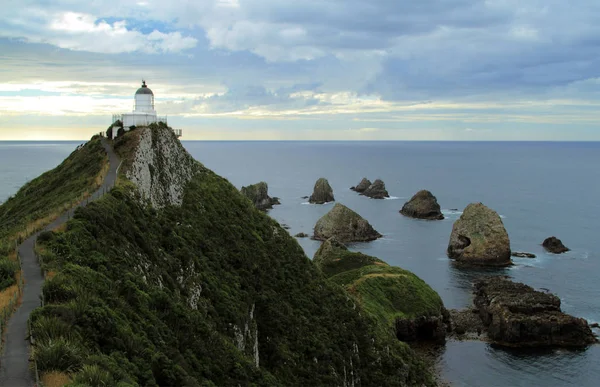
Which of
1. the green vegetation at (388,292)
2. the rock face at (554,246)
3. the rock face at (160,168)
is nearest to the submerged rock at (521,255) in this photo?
the rock face at (554,246)

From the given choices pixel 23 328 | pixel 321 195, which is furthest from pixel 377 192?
pixel 23 328

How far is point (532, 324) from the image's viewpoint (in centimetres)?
6744

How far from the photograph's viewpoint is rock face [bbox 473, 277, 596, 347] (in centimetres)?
6681

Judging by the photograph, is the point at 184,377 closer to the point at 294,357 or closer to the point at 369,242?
the point at 294,357

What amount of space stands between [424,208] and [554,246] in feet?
148

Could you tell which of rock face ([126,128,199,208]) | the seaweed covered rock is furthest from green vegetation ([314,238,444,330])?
rock face ([126,128,199,208])

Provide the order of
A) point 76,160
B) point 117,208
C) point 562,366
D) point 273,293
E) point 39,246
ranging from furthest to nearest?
1. point 562,366
2. point 76,160
3. point 273,293
4. point 117,208
5. point 39,246

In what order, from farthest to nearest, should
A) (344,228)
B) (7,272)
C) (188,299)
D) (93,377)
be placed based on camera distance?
1. (344,228)
2. (188,299)
3. (7,272)
4. (93,377)

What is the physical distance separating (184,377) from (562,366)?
56.7 meters

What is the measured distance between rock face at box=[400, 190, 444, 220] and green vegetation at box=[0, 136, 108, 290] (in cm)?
11227

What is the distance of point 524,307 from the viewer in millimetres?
70875

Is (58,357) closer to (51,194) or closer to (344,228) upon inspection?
(51,194)

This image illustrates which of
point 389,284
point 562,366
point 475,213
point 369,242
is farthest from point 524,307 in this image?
point 369,242

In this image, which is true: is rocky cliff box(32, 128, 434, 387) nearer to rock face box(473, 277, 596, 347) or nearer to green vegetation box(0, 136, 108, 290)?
green vegetation box(0, 136, 108, 290)
